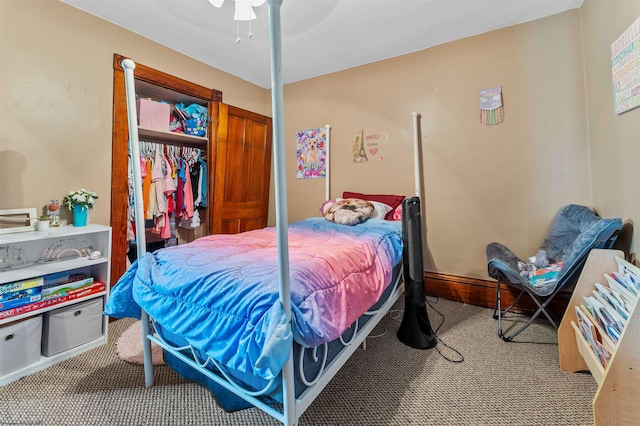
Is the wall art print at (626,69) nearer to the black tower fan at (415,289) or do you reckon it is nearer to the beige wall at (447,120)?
the beige wall at (447,120)

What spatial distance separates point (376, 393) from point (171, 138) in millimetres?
→ 2945

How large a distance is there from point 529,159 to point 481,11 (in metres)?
1.22

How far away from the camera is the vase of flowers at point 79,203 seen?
196cm

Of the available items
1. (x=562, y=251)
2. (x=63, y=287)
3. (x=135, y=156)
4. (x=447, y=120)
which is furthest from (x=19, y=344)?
(x=562, y=251)

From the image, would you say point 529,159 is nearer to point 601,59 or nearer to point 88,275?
point 601,59

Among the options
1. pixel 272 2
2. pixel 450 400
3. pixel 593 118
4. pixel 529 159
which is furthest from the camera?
pixel 529 159

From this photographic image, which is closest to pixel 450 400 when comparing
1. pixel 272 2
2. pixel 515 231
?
pixel 515 231

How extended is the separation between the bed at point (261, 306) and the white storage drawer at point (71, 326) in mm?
671

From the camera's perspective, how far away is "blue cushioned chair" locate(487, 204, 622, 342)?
59.4 inches

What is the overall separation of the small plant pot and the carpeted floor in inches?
34.0

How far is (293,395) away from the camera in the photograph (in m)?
0.92

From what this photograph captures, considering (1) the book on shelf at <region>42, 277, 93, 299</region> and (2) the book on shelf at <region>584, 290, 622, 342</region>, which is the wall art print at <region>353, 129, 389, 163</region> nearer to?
(2) the book on shelf at <region>584, 290, 622, 342</region>

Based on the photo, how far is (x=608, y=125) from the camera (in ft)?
5.74

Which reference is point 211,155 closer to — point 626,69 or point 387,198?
point 387,198
